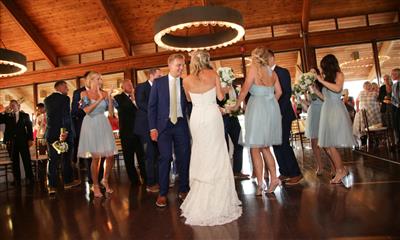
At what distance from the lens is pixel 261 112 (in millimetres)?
3439

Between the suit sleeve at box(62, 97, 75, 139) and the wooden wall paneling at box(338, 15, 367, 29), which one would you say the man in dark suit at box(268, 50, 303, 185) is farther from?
the wooden wall paneling at box(338, 15, 367, 29)

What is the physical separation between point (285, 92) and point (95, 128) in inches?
96.4

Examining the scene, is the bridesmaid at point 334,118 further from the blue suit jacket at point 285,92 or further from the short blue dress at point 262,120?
the short blue dress at point 262,120

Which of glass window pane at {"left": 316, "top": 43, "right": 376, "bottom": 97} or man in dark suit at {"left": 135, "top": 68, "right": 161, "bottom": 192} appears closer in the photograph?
man in dark suit at {"left": 135, "top": 68, "right": 161, "bottom": 192}

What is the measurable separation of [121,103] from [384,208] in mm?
3735

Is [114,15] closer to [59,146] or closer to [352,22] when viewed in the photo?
[59,146]

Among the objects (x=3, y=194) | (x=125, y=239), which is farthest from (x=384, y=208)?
(x=3, y=194)

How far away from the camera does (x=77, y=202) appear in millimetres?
4082

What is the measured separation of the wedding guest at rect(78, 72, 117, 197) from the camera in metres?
4.12

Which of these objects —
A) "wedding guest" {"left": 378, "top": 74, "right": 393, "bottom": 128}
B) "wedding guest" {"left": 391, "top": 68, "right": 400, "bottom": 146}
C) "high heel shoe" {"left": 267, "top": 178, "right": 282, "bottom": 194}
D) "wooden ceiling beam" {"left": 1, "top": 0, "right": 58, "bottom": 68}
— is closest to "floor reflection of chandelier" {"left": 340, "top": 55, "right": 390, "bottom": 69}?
"wedding guest" {"left": 378, "top": 74, "right": 393, "bottom": 128}

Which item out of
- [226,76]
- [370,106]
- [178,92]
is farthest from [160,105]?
[370,106]

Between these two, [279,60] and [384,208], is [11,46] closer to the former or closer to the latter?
[279,60]

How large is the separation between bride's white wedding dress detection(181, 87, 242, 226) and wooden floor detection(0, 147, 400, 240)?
13 cm

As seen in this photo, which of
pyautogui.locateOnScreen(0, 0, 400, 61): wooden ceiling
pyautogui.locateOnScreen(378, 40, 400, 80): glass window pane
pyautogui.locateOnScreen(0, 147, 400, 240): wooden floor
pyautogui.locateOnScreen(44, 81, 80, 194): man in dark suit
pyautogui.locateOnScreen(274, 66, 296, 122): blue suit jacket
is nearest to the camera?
pyautogui.locateOnScreen(0, 147, 400, 240): wooden floor
